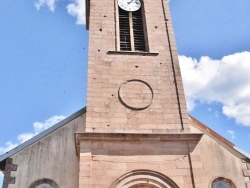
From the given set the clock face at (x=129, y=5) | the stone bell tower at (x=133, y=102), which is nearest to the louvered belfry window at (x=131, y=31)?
the stone bell tower at (x=133, y=102)

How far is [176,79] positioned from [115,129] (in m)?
2.91

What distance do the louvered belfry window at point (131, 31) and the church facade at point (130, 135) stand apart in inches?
1.6

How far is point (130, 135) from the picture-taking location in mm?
10141

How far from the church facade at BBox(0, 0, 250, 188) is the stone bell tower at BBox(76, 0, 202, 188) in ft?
0.09

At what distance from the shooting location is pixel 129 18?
13570mm

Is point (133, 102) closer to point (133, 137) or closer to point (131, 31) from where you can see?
point (133, 137)

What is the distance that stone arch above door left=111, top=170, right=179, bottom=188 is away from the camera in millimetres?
9516

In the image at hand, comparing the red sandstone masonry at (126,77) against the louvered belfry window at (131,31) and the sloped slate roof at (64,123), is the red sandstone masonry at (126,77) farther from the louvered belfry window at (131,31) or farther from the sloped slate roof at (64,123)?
the sloped slate roof at (64,123)

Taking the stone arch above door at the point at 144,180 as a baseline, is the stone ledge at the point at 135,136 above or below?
above

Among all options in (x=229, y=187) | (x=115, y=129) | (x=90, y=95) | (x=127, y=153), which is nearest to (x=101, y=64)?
(x=90, y=95)

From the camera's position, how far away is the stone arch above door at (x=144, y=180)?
9.52 metres

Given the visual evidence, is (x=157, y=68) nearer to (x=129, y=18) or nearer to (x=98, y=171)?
(x=129, y=18)

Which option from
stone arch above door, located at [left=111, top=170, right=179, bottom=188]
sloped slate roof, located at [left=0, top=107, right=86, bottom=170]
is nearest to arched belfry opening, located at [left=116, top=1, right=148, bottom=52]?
sloped slate roof, located at [left=0, top=107, right=86, bottom=170]

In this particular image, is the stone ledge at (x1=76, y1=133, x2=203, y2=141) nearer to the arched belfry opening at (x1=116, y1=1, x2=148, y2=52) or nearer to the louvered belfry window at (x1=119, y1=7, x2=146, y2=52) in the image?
→ the arched belfry opening at (x1=116, y1=1, x2=148, y2=52)
